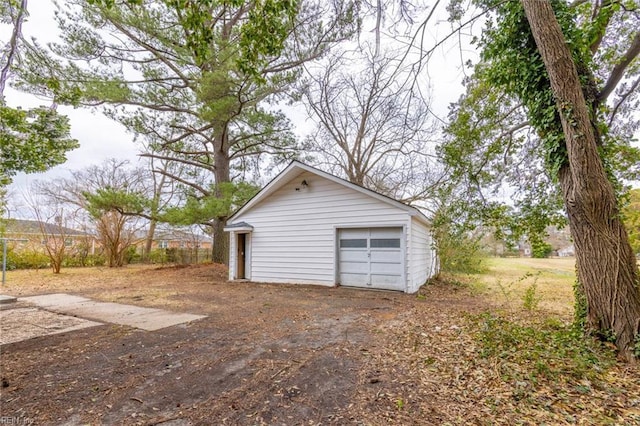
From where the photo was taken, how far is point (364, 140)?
1593 cm

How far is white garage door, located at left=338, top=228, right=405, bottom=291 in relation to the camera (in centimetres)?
812

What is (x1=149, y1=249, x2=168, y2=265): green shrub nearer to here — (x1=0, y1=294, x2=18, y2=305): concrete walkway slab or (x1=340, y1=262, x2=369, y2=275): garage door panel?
(x1=0, y1=294, x2=18, y2=305): concrete walkway slab

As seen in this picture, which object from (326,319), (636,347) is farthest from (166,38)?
(636,347)

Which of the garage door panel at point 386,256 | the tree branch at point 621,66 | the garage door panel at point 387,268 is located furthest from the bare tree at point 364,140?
the tree branch at point 621,66

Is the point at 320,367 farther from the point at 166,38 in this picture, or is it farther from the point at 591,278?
the point at 166,38

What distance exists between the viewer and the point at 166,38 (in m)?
9.12

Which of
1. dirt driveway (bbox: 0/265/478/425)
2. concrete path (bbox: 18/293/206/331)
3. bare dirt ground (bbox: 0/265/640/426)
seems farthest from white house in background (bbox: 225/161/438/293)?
concrete path (bbox: 18/293/206/331)

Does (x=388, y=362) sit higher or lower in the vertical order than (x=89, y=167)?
lower

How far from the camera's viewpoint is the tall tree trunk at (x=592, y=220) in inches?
132

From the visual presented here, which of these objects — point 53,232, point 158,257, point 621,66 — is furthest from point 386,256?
point 53,232

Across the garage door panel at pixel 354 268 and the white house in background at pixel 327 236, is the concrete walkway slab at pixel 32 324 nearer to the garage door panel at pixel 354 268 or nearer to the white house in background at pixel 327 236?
the white house in background at pixel 327 236

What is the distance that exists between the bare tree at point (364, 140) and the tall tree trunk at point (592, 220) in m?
9.16

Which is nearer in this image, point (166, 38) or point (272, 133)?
point (166, 38)

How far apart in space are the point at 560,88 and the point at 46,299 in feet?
34.9
